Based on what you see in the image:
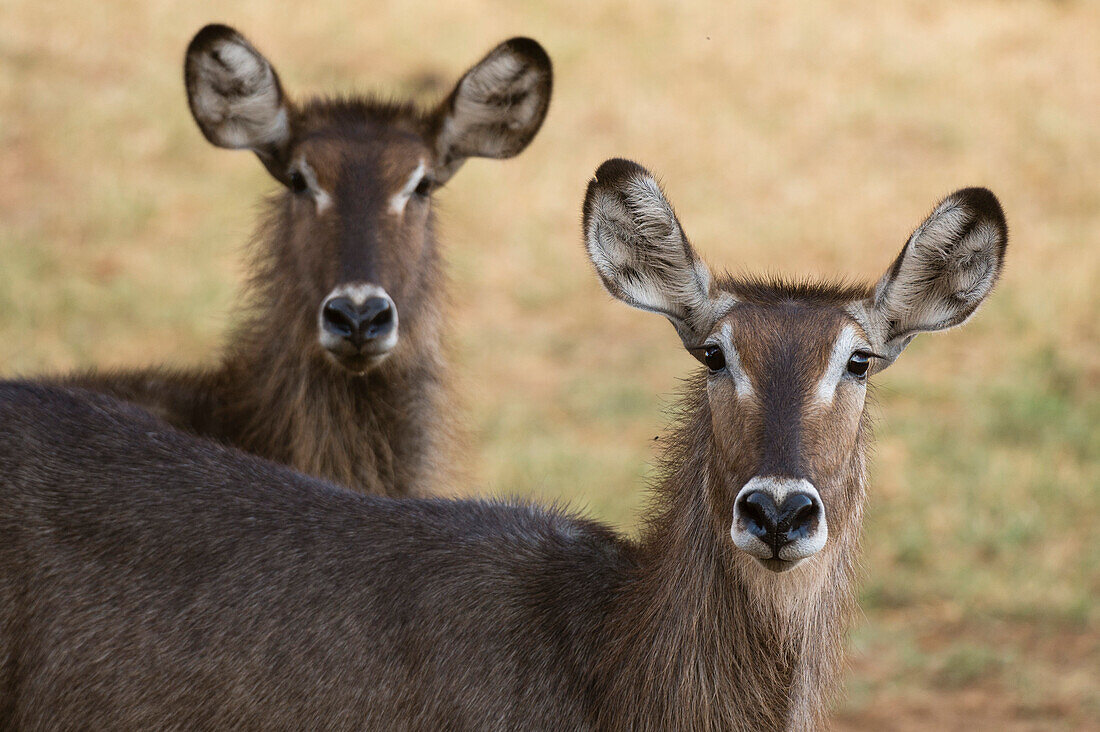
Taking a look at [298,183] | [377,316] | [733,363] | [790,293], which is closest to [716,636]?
[733,363]

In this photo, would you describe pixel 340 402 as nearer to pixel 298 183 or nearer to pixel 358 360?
pixel 358 360

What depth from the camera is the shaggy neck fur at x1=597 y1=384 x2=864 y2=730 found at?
4.04m

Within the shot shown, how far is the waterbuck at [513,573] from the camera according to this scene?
403 centimetres

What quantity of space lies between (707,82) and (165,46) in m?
6.75

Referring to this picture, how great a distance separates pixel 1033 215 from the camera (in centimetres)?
1455

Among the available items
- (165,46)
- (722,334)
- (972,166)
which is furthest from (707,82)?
(722,334)

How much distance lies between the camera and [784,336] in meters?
3.99

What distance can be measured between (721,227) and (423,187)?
8.55 m

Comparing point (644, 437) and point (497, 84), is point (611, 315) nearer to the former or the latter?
point (644, 437)

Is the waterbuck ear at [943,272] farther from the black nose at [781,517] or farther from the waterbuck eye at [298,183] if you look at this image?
the waterbuck eye at [298,183]

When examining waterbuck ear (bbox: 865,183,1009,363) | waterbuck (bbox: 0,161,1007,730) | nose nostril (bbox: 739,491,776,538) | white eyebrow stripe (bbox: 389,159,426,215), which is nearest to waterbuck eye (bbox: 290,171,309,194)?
white eyebrow stripe (bbox: 389,159,426,215)

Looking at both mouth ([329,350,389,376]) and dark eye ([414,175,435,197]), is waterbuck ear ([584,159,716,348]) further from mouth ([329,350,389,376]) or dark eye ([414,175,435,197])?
dark eye ([414,175,435,197])

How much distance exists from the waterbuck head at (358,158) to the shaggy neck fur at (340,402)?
28 millimetres

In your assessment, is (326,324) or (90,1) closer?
(326,324)
